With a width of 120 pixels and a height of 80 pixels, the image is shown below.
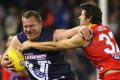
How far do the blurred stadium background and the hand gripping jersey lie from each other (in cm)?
529

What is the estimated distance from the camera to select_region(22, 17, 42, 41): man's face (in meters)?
7.96

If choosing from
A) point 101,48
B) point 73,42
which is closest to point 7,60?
point 73,42

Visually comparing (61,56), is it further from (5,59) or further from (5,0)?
(5,0)

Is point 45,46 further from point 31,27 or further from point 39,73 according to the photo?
point 39,73

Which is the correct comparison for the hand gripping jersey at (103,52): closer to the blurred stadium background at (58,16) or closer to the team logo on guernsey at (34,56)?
the team logo on guernsey at (34,56)

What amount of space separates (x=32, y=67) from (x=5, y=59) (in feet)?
1.42

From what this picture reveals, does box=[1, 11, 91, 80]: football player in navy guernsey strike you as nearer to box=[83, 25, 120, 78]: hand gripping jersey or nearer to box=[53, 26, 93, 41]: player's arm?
box=[53, 26, 93, 41]: player's arm

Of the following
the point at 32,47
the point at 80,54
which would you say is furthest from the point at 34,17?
the point at 80,54

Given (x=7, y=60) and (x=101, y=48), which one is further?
(x=7, y=60)

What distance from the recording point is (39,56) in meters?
8.11

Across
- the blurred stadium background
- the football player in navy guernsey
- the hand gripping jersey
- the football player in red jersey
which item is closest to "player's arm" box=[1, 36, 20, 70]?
the football player in navy guernsey

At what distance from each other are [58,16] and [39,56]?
636cm

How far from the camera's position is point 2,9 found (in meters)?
15.2

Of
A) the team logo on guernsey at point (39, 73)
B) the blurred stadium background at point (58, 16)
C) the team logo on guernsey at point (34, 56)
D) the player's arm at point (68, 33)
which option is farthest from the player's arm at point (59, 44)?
the blurred stadium background at point (58, 16)
